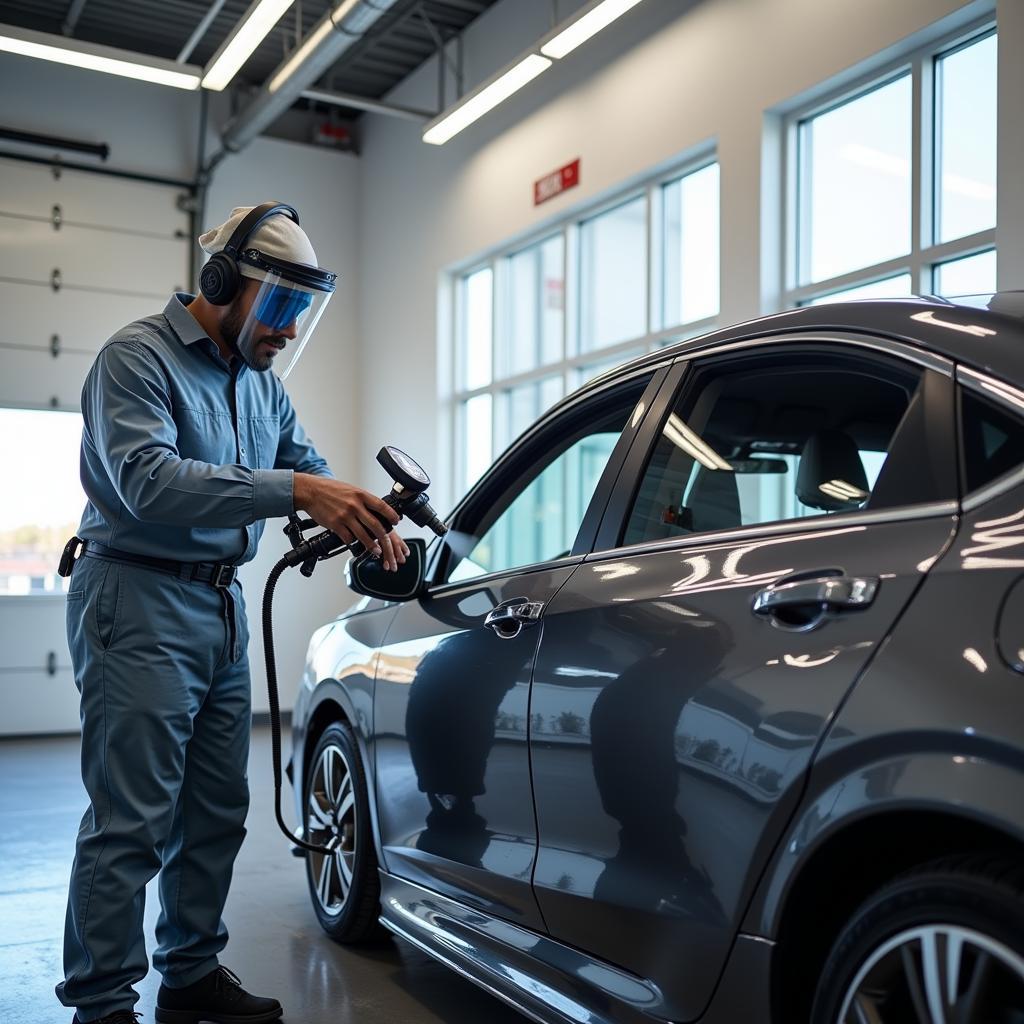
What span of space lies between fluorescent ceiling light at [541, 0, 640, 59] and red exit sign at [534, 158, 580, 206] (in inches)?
45.8

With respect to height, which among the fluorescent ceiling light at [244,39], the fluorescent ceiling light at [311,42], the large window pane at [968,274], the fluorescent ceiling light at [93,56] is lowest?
the large window pane at [968,274]

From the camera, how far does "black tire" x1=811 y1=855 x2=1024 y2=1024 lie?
4.27 feet

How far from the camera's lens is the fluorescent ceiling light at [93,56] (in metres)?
7.14

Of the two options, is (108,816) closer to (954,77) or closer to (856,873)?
(856,873)

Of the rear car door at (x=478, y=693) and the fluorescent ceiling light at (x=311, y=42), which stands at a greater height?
the fluorescent ceiling light at (x=311, y=42)

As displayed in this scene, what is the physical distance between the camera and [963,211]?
5.43m

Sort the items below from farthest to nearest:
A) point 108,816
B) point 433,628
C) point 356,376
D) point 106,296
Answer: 1. point 356,376
2. point 106,296
3. point 433,628
4. point 108,816

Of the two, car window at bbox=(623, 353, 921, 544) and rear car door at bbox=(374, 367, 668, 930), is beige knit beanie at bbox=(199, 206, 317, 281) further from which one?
car window at bbox=(623, 353, 921, 544)

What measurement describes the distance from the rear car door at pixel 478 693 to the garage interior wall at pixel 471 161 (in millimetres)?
3102

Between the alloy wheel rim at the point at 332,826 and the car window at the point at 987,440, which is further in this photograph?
the alloy wheel rim at the point at 332,826

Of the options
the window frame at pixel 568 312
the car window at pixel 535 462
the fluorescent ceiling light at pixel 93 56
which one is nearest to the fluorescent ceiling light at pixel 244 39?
the fluorescent ceiling light at pixel 93 56

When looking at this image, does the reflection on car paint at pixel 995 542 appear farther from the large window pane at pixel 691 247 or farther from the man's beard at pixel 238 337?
the large window pane at pixel 691 247

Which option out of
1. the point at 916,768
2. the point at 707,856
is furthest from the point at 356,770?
the point at 916,768

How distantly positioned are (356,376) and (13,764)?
4.54 metres
